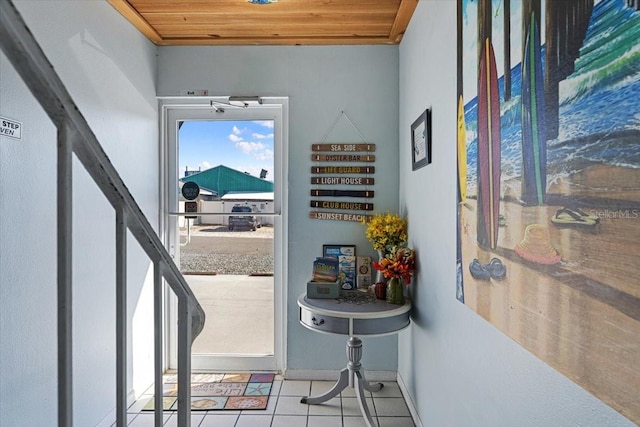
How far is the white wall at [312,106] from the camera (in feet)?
9.57

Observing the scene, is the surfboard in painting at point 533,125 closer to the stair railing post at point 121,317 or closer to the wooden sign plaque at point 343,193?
the stair railing post at point 121,317

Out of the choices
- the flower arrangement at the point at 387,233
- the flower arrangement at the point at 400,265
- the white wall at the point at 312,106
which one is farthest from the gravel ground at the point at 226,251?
the flower arrangement at the point at 400,265

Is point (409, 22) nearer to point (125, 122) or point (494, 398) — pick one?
point (125, 122)

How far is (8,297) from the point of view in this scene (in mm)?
1597

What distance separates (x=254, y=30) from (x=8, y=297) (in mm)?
2075

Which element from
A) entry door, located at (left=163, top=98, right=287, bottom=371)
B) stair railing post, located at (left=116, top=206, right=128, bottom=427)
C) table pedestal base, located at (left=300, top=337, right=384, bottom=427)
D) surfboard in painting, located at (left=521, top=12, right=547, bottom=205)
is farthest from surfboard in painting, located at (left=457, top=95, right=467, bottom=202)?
entry door, located at (left=163, top=98, right=287, bottom=371)

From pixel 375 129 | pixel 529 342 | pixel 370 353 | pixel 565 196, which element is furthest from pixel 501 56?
pixel 370 353

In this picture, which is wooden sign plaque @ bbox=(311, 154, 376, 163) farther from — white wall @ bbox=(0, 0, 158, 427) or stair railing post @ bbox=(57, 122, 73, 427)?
stair railing post @ bbox=(57, 122, 73, 427)

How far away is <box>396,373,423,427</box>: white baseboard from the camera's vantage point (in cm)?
229

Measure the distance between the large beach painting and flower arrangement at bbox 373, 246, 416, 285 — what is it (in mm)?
1039

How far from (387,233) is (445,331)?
89 cm

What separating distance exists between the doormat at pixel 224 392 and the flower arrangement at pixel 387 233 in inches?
48.8

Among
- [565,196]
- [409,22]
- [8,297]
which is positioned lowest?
[8,297]

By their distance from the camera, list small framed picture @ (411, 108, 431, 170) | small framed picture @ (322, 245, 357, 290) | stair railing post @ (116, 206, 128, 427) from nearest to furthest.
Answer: stair railing post @ (116, 206, 128, 427) → small framed picture @ (411, 108, 431, 170) → small framed picture @ (322, 245, 357, 290)
